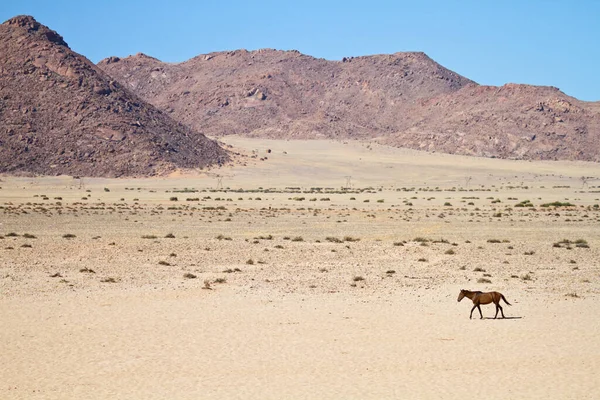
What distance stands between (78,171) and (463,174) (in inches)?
2255

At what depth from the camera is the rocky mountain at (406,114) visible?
498 feet

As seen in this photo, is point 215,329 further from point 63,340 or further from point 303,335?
point 63,340

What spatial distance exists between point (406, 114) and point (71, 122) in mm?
93552

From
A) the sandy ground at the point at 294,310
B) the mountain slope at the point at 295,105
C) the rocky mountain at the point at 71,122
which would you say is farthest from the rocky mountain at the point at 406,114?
the sandy ground at the point at 294,310

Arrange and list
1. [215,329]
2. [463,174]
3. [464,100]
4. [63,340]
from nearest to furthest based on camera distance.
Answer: [63,340] → [215,329] → [463,174] → [464,100]

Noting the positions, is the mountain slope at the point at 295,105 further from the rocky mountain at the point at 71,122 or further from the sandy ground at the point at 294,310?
the sandy ground at the point at 294,310

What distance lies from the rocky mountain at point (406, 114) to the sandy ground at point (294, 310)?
113 m

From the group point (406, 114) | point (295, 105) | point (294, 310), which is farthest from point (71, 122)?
point (294, 310)

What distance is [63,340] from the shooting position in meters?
13.6

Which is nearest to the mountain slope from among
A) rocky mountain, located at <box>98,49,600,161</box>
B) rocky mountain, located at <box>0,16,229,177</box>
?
rocky mountain, located at <box>98,49,600,161</box>

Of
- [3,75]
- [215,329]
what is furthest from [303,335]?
[3,75]

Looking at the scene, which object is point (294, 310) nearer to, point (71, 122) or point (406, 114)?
point (71, 122)

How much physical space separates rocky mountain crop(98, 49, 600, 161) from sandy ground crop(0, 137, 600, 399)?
113335mm

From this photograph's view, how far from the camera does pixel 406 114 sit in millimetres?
182875
